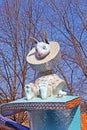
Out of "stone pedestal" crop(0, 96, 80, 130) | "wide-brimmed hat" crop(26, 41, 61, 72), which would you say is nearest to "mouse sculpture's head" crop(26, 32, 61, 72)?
"wide-brimmed hat" crop(26, 41, 61, 72)

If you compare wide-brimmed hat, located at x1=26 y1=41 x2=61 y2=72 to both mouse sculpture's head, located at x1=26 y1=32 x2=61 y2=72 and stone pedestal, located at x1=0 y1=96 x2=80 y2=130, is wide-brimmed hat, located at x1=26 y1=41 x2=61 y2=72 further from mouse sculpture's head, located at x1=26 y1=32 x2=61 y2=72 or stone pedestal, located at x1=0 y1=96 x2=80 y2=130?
stone pedestal, located at x1=0 y1=96 x2=80 y2=130

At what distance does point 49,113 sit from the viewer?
7.44 ft

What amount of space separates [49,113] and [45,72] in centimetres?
32

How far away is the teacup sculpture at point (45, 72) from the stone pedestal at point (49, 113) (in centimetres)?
7

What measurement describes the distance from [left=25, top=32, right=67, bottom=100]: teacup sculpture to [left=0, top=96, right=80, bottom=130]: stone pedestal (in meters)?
0.07

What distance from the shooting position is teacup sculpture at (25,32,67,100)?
224cm

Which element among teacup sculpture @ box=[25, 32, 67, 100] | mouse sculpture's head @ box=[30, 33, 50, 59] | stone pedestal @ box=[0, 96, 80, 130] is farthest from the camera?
mouse sculpture's head @ box=[30, 33, 50, 59]

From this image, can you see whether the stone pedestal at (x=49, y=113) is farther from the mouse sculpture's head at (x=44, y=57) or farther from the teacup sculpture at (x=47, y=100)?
the mouse sculpture's head at (x=44, y=57)

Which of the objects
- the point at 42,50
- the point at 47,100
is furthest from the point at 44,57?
the point at 47,100

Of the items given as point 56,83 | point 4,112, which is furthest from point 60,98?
point 4,112

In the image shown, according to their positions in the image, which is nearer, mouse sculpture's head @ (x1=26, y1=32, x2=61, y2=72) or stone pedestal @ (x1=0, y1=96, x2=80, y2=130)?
stone pedestal @ (x1=0, y1=96, x2=80, y2=130)

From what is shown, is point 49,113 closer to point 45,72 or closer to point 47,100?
point 47,100

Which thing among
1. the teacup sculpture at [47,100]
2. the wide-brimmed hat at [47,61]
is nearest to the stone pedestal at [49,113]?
the teacup sculpture at [47,100]

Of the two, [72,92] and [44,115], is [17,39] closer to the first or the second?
[72,92]
